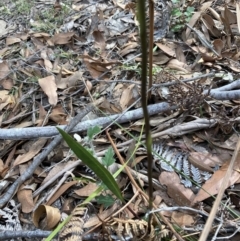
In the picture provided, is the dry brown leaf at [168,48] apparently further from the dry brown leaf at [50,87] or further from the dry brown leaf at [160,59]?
the dry brown leaf at [50,87]

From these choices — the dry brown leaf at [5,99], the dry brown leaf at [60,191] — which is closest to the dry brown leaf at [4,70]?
the dry brown leaf at [5,99]

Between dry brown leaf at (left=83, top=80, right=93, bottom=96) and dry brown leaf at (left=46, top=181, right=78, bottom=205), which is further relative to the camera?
dry brown leaf at (left=83, top=80, right=93, bottom=96)

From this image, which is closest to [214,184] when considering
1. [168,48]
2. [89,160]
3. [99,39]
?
[89,160]

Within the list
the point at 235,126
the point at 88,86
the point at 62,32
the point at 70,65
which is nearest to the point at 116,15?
the point at 62,32

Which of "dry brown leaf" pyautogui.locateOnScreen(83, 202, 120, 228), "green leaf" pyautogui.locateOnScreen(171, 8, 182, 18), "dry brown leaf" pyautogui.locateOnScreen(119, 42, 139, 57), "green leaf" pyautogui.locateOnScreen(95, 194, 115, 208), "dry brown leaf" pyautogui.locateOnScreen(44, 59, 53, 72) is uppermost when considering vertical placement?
"green leaf" pyautogui.locateOnScreen(171, 8, 182, 18)

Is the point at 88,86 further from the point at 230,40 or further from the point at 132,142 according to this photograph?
the point at 230,40

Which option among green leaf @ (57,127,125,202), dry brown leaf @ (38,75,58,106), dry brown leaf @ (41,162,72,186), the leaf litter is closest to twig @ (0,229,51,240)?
the leaf litter

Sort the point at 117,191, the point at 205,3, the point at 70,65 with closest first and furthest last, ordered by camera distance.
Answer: the point at 117,191 → the point at 70,65 → the point at 205,3

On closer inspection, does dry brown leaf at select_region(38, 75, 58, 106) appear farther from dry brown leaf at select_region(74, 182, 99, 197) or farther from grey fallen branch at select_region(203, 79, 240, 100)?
grey fallen branch at select_region(203, 79, 240, 100)

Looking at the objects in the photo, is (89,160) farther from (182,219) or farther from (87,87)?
(87,87)
